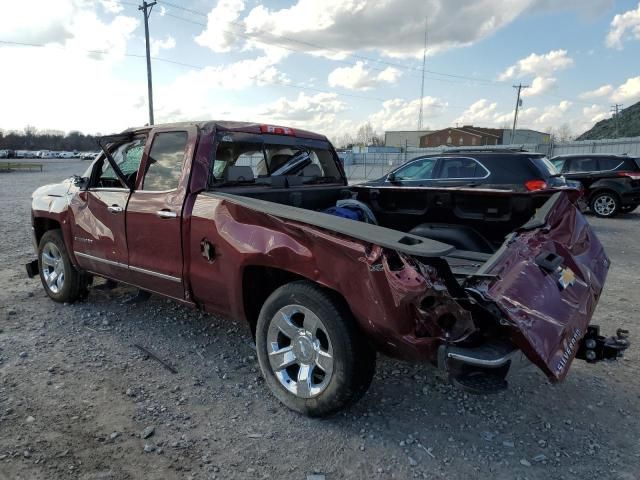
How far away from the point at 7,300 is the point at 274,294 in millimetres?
3843

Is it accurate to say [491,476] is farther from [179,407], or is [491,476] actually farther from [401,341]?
[179,407]

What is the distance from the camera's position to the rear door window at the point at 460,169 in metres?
9.16

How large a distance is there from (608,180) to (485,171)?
6.05m

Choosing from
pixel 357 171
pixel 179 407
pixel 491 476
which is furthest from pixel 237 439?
pixel 357 171

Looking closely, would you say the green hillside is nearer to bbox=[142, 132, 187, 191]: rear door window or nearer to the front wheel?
the front wheel

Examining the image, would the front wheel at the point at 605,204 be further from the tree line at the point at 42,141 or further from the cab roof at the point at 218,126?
the tree line at the point at 42,141

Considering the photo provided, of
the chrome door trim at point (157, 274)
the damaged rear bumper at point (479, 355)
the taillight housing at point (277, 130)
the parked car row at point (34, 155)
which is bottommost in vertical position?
the parked car row at point (34, 155)

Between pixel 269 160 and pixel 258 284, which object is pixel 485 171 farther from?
pixel 258 284

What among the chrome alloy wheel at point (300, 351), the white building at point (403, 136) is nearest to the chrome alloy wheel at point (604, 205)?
A: the chrome alloy wheel at point (300, 351)

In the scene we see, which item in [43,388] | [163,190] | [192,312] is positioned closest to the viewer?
[43,388]

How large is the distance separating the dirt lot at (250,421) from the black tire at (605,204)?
10029 millimetres

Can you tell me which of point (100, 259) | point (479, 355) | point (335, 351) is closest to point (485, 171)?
point (100, 259)

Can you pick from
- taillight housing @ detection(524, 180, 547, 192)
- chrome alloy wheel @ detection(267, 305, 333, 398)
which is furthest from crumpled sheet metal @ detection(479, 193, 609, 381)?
taillight housing @ detection(524, 180, 547, 192)

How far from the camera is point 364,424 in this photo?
2945mm
